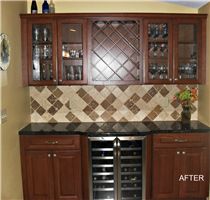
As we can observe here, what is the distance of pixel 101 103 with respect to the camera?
350cm

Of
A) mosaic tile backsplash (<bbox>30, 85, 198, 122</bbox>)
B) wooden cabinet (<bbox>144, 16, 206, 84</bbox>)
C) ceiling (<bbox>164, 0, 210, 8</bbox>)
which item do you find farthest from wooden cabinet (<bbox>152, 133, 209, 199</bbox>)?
ceiling (<bbox>164, 0, 210, 8</bbox>)

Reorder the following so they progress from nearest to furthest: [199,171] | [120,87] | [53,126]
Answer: [199,171]
[53,126]
[120,87]

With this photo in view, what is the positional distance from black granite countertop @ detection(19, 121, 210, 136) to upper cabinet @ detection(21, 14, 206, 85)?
1.79ft

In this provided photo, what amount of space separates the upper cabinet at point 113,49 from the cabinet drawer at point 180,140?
0.67 metres

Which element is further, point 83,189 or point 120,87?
point 120,87

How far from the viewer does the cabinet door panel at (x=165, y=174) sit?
9.89ft

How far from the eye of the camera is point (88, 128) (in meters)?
3.15

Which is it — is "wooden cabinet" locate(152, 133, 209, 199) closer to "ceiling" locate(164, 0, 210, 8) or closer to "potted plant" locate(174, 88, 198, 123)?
"potted plant" locate(174, 88, 198, 123)

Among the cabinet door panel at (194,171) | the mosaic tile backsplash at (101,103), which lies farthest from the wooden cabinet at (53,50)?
the cabinet door panel at (194,171)

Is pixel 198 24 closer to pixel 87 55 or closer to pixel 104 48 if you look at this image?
pixel 104 48

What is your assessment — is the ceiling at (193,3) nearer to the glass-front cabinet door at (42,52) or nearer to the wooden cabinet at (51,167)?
the glass-front cabinet door at (42,52)

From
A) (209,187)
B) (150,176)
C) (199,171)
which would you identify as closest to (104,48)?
(150,176)

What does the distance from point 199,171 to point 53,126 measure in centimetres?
185

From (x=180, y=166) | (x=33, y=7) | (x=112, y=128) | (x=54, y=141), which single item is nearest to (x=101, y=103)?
(x=112, y=128)
